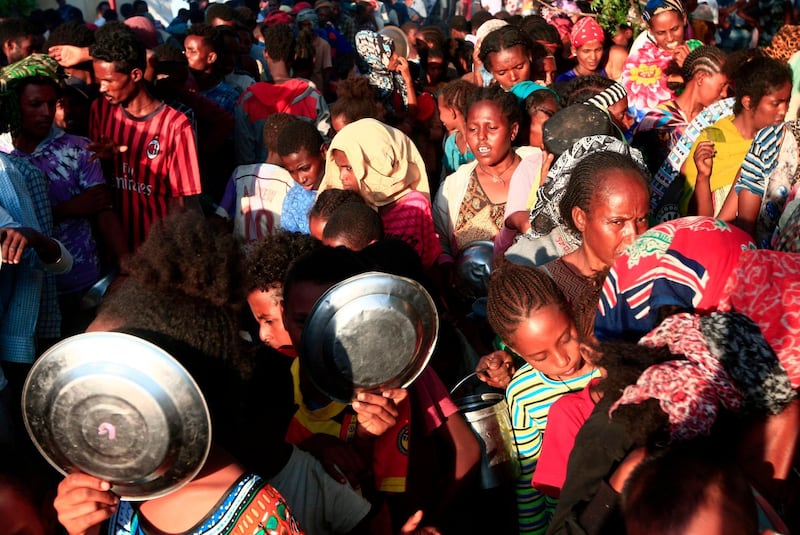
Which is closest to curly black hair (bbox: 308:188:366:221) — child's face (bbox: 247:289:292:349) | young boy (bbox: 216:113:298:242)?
young boy (bbox: 216:113:298:242)

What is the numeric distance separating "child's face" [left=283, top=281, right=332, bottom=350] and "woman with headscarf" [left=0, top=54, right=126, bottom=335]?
203 cm

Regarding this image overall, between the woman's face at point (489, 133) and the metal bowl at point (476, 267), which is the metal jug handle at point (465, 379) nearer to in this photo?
the metal bowl at point (476, 267)

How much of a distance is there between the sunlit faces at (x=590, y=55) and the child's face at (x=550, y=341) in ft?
16.3

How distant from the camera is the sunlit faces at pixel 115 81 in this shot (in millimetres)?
4492

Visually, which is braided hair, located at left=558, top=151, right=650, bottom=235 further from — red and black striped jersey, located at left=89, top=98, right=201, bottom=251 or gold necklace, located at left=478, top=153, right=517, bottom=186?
red and black striped jersey, located at left=89, top=98, right=201, bottom=251

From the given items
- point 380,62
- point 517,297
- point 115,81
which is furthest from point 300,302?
point 380,62

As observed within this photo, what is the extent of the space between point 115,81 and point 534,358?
10.6 feet

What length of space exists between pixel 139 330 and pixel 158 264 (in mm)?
180

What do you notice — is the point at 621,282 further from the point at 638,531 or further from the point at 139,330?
the point at 139,330

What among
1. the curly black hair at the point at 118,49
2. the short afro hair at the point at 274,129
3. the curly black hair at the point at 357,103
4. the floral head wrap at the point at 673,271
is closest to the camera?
the floral head wrap at the point at 673,271

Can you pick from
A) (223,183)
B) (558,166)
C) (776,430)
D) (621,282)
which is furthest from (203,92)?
(776,430)

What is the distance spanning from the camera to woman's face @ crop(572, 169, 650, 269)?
2.96m

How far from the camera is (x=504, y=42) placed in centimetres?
594

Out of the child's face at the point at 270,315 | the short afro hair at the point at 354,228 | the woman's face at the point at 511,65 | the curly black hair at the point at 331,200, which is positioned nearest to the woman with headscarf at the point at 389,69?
the woman's face at the point at 511,65
